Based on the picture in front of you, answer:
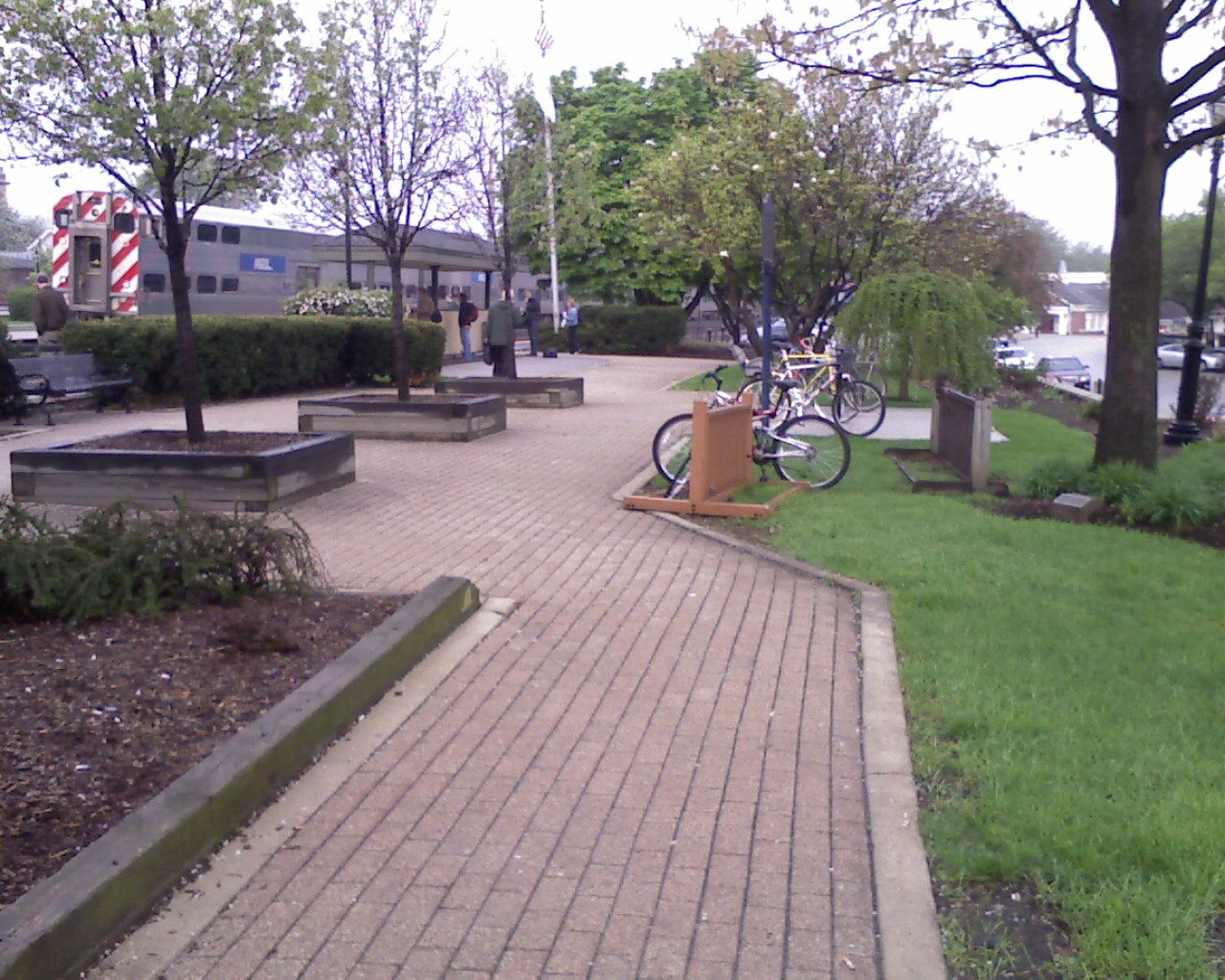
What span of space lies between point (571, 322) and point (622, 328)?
2.93 m

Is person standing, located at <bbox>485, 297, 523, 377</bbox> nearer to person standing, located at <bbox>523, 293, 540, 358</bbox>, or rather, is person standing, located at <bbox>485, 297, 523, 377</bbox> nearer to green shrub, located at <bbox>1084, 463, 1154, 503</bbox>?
person standing, located at <bbox>523, 293, 540, 358</bbox>

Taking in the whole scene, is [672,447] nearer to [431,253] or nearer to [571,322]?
[431,253]

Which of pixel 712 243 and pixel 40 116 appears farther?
pixel 712 243

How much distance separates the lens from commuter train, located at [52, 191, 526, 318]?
998 inches

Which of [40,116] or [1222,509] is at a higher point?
[40,116]

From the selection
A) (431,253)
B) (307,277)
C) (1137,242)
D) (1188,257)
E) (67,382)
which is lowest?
(67,382)

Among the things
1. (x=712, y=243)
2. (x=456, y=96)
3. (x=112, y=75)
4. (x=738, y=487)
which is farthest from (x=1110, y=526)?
(x=712, y=243)

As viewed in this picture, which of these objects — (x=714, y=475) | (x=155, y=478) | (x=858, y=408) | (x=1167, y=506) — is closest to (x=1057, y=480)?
(x=1167, y=506)

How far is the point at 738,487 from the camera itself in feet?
37.6

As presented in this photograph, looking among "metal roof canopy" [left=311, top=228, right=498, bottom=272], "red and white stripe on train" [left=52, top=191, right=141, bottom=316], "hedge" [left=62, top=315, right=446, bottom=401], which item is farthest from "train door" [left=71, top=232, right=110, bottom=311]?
"hedge" [left=62, top=315, right=446, bottom=401]

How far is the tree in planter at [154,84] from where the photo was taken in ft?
32.7

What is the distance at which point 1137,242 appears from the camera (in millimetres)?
11094

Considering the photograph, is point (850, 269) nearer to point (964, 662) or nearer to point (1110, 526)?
point (1110, 526)

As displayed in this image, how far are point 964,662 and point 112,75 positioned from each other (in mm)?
8002
